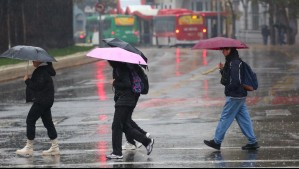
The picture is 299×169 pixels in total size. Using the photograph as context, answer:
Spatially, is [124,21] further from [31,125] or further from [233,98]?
[31,125]

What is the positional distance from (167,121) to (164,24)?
196 ft

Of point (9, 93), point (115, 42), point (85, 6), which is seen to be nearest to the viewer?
point (115, 42)

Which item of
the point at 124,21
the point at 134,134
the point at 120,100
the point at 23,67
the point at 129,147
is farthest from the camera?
the point at 124,21

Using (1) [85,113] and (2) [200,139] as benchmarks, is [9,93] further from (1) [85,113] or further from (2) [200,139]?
(2) [200,139]

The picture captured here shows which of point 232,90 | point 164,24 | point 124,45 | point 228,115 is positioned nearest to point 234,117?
point 228,115

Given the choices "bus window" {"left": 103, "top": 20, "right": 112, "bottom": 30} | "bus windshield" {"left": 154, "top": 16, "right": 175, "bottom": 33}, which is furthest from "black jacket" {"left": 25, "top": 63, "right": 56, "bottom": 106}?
"bus window" {"left": 103, "top": 20, "right": 112, "bottom": 30}

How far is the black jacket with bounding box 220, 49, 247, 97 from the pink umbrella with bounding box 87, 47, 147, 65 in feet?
4.70

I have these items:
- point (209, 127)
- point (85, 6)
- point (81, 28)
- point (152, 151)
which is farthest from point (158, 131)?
point (81, 28)

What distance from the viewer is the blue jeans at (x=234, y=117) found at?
13859 mm

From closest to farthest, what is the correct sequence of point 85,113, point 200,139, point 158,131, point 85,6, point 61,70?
point 200,139, point 158,131, point 85,113, point 61,70, point 85,6

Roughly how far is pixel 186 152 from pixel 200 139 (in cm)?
175

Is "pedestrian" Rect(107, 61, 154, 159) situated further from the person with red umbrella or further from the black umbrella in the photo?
the person with red umbrella

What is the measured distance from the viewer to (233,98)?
545 inches

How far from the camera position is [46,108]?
13602 millimetres
